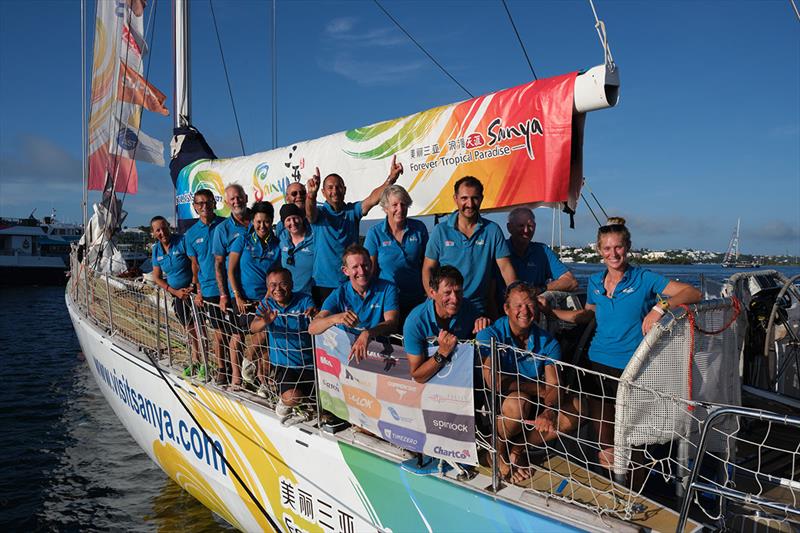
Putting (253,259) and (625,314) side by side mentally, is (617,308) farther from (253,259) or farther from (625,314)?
(253,259)

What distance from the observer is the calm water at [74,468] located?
5691mm

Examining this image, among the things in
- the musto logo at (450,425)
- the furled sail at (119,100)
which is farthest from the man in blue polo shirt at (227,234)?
the furled sail at (119,100)

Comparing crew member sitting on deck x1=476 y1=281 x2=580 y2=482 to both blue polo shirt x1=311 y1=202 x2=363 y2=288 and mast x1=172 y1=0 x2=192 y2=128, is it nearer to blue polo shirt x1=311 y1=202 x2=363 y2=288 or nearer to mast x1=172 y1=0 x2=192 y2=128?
blue polo shirt x1=311 y1=202 x2=363 y2=288

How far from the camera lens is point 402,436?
321 cm

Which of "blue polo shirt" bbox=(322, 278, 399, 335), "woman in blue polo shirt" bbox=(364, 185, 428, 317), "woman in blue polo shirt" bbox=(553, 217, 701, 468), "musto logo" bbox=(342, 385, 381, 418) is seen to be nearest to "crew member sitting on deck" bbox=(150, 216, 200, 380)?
"woman in blue polo shirt" bbox=(364, 185, 428, 317)

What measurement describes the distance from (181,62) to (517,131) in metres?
7.77

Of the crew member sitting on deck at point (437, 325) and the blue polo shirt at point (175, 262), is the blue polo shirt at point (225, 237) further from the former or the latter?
the crew member sitting on deck at point (437, 325)

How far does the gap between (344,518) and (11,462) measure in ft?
19.5

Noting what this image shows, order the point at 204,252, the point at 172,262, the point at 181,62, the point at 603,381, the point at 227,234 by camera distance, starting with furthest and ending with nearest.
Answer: the point at 181,62
the point at 172,262
the point at 204,252
the point at 227,234
the point at 603,381

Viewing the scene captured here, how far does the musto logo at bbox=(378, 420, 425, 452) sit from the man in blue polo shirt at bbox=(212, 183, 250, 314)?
2.25 metres

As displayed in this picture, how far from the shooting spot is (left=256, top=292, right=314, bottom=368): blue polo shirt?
413 centimetres

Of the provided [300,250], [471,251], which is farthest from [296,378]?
[471,251]

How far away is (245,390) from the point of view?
181 inches

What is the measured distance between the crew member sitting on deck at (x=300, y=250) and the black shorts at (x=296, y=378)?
71cm
